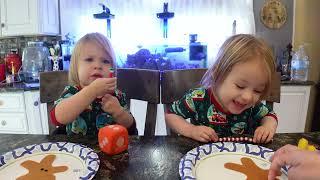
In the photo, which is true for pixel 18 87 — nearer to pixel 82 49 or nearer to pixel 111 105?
pixel 82 49

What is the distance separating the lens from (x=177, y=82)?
1087mm

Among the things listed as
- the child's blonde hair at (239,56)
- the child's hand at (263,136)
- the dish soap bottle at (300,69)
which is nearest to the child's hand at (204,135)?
the child's hand at (263,136)

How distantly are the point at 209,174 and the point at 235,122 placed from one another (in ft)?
1.58

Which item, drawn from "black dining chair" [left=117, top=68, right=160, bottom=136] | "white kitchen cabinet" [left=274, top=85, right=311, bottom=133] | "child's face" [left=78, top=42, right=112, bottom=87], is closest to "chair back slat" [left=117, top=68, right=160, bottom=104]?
"black dining chair" [left=117, top=68, right=160, bottom=136]

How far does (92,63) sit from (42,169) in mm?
519

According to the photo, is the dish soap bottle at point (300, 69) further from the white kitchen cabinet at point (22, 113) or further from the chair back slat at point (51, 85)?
the white kitchen cabinet at point (22, 113)

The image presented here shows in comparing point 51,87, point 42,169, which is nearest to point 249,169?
point 42,169

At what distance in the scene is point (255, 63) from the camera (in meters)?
0.87

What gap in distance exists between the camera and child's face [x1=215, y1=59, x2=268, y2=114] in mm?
852

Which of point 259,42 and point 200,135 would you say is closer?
point 200,135

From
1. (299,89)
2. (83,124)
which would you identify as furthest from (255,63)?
(299,89)

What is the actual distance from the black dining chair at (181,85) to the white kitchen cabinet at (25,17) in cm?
164

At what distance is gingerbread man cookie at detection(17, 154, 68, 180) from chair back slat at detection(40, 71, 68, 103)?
513 millimetres

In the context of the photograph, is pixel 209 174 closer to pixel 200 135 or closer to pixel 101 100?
pixel 200 135
